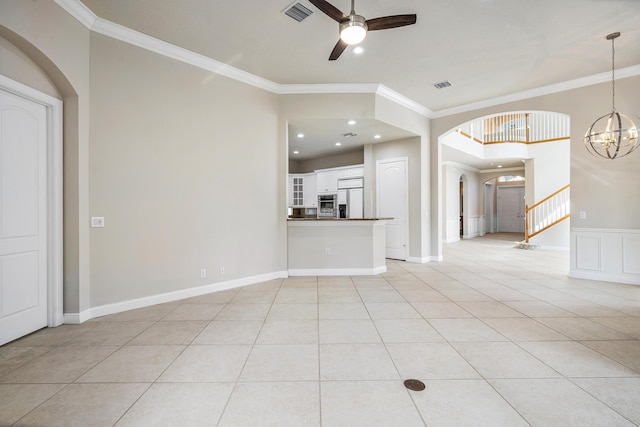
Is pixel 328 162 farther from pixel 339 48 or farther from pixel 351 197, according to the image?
pixel 339 48

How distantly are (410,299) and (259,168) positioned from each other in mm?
3105

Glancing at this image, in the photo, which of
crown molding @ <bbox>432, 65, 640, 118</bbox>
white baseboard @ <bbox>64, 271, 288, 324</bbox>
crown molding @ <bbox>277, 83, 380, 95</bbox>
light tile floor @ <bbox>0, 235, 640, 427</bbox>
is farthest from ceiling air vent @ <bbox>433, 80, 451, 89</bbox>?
white baseboard @ <bbox>64, 271, 288, 324</bbox>

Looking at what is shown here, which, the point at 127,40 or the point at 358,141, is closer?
the point at 127,40

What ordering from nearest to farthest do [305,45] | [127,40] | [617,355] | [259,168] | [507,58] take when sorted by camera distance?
[617,355] → [127,40] → [305,45] → [507,58] → [259,168]

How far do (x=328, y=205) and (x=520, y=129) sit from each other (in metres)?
7.52

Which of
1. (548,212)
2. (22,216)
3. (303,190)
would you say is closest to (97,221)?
(22,216)

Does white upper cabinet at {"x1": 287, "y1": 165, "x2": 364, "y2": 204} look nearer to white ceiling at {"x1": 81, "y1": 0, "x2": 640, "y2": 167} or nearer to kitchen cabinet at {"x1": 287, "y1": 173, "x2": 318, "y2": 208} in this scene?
kitchen cabinet at {"x1": 287, "y1": 173, "x2": 318, "y2": 208}

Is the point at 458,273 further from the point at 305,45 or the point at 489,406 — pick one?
the point at 305,45

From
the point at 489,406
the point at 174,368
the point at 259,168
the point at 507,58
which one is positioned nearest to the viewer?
the point at 489,406

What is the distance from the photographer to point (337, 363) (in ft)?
7.53

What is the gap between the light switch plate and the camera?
3271 mm

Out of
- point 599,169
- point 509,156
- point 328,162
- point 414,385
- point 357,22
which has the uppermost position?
point 509,156

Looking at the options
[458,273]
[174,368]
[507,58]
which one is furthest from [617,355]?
[507,58]

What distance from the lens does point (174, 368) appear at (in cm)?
222
